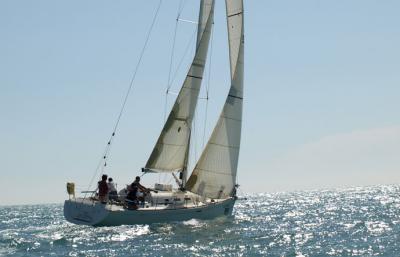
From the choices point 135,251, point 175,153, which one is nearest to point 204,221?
point 175,153

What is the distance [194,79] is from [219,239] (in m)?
10.2

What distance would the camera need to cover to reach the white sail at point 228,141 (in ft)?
113

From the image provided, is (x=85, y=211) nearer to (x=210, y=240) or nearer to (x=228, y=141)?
(x=210, y=240)

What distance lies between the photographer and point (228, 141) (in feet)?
114

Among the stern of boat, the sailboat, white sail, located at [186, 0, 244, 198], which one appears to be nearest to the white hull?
the stern of boat

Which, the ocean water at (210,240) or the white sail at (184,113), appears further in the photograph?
the white sail at (184,113)

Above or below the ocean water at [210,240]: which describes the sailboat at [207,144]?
above

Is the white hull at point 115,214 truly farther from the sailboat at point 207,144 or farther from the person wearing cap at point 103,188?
the sailboat at point 207,144

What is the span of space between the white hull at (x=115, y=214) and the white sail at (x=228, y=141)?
2.05 meters

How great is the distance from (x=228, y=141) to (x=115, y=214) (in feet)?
25.4

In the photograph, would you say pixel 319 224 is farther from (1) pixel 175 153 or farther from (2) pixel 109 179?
(2) pixel 109 179

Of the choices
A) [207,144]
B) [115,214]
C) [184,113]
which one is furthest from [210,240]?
[184,113]

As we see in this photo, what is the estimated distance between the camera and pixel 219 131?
34.8m

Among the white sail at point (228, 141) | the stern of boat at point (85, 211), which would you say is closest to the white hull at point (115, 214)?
the stern of boat at point (85, 211)
